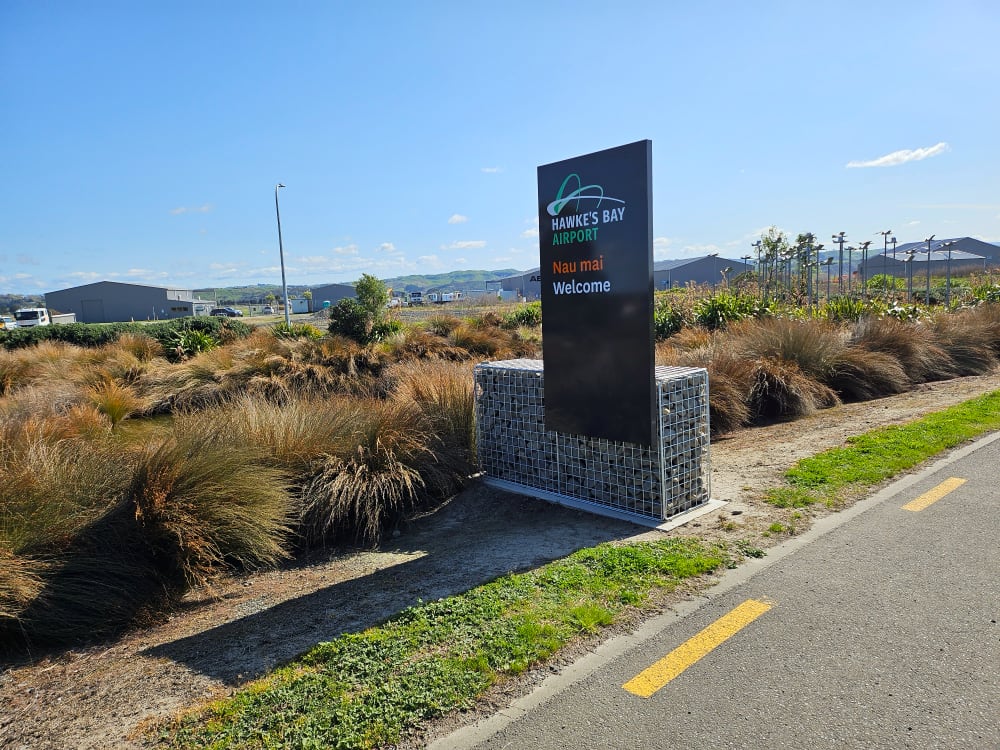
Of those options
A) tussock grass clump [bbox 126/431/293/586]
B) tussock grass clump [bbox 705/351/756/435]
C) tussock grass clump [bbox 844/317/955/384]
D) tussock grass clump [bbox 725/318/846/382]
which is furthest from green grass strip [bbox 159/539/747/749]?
tussock grass clump [bbox 844/317/955/384]

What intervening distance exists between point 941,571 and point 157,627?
197 inches

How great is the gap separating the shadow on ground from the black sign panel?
852 mm

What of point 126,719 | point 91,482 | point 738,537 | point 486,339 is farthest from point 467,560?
point 486,339

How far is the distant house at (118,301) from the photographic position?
280 ft

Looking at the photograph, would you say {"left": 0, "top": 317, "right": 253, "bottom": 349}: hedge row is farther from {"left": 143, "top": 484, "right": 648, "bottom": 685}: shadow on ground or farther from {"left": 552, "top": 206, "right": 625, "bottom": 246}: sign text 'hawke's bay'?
{"left": 552, "top": 206, "right": 625, "bottom": 246}: sign text 'hawke's bay'

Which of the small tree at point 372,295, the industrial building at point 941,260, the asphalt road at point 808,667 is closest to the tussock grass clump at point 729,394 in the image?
the asphalt road at point 808,667

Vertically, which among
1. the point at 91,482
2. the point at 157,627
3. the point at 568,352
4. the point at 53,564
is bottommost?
the point at 157,627

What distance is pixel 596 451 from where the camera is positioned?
6227 mm

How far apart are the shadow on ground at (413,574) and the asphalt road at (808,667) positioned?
4.10 ft

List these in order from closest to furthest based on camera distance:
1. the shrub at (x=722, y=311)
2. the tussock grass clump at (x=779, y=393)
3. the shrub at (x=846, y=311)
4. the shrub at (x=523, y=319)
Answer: the tussock grass clump at (x=779, y=393) < the shrub at (x=722, y=311) < the shrub at (x=846, y=311) < the shrub at (x=523, y=319)

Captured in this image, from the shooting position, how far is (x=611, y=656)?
3555mm

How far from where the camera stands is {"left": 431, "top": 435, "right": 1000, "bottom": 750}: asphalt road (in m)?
2.89

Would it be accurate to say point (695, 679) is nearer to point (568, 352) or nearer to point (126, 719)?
point (126, 719)

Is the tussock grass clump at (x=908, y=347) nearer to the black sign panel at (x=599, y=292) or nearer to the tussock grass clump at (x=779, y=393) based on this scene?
the tussock grass clump at (x=779, y=393)
